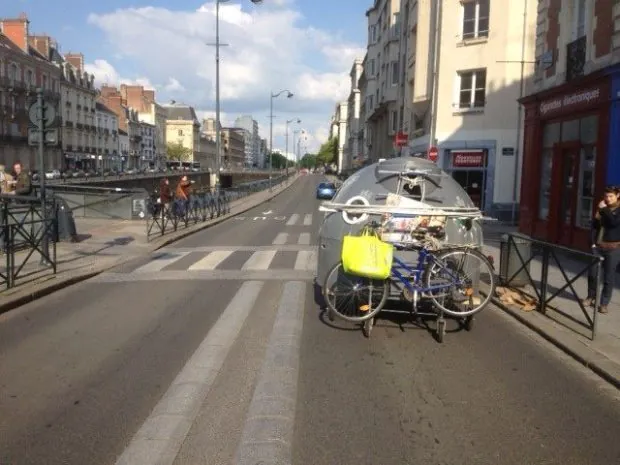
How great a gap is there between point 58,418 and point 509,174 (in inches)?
931

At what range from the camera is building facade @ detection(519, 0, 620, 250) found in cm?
1230

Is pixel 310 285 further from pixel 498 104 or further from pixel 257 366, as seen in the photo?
pixel 498 104

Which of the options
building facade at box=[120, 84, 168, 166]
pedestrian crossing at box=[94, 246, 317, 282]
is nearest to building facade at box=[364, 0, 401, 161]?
pedestrian crossing at box=[94, 246, 317, 282]

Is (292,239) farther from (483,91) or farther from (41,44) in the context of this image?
(41,44)

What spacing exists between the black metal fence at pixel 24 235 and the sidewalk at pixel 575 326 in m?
7.13

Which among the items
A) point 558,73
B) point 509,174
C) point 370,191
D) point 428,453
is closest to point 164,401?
point 428,453

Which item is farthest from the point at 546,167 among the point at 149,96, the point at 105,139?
the point at 149,96

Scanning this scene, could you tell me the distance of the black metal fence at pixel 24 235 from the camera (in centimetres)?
866

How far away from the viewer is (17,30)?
2736 inches

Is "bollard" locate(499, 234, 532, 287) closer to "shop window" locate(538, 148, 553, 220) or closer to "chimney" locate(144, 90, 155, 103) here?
"shop window" locate(538, 148, 553, 220)

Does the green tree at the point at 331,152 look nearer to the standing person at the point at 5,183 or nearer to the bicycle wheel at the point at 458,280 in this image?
the standing person at the point at 5,183

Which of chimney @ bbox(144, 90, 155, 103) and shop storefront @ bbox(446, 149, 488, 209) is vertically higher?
chimney @ bbox(144, 90, 155, 103)

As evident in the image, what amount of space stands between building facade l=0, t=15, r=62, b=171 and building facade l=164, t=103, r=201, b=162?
243 ft

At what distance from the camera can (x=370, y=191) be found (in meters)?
7.09
